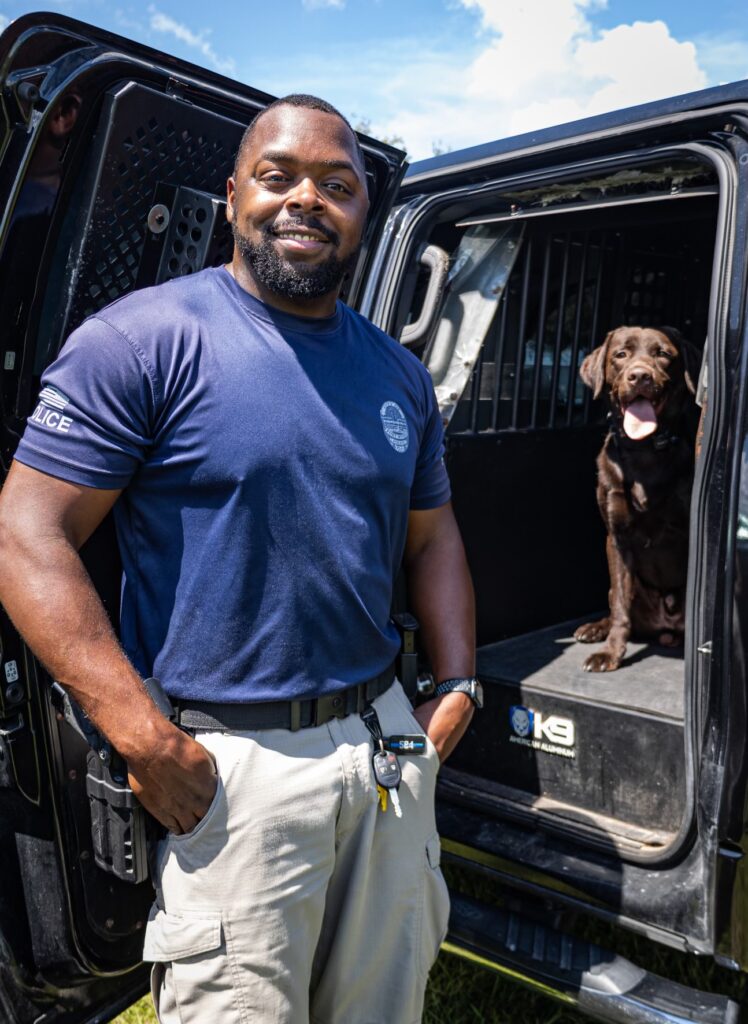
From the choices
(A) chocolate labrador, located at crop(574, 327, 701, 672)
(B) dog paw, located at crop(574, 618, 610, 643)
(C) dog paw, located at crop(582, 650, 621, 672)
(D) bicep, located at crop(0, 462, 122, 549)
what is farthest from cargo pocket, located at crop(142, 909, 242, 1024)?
(B) dog paw, located at crop(574, 618, 610, 643)

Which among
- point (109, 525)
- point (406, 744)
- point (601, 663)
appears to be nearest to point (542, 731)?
point (601, 663)

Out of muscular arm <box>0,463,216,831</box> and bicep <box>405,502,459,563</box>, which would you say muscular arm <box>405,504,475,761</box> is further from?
muscular arm <box>0,463,216,831</box>

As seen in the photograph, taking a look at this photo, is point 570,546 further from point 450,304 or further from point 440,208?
point 440,208

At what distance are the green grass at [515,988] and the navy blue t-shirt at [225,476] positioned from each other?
1407 mm

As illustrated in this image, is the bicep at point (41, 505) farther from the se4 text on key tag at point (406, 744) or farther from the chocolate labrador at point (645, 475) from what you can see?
the chocolate labrador at point (645, 475)

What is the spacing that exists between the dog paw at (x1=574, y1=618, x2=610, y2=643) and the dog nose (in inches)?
37.9

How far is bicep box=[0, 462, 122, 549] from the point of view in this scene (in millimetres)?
1424

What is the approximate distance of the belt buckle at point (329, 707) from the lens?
1.62 metres

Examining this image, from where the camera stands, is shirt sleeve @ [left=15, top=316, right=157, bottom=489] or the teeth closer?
shirt sleeve @ [left=15, top=316, right=157, bottom=489]

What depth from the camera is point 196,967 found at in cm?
151

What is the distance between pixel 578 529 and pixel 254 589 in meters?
2.69

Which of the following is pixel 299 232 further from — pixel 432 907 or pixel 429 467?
pixel 432 907

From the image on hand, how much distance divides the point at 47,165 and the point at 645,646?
285 cm

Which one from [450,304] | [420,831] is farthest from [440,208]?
[420,831]
